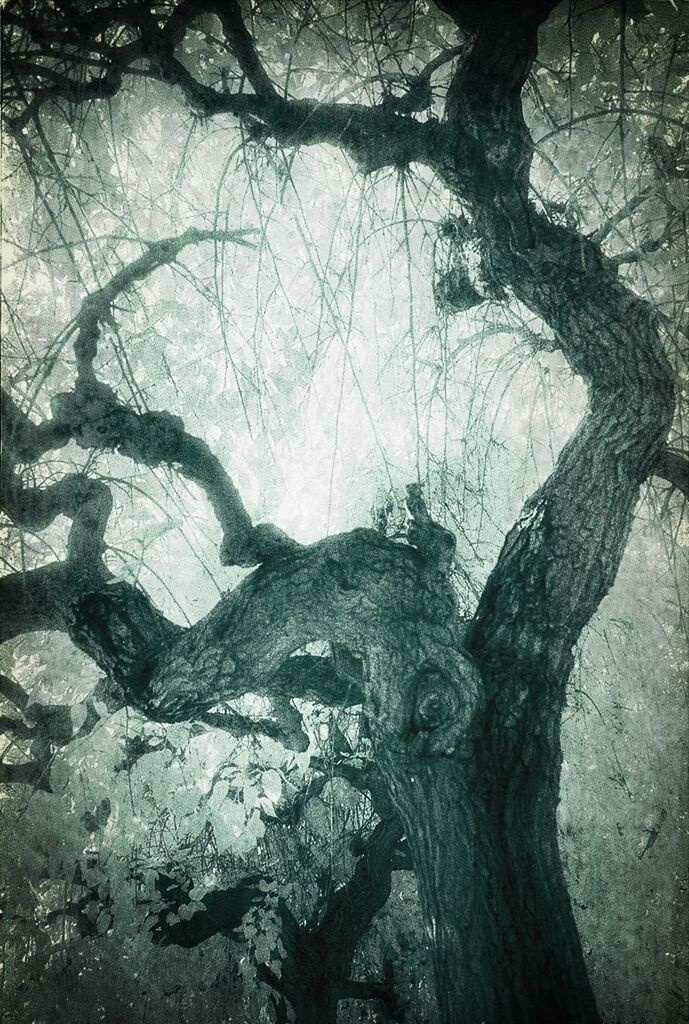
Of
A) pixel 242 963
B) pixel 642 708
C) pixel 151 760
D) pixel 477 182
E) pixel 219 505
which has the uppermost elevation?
pixel 477 182

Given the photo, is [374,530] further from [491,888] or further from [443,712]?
[491,888]

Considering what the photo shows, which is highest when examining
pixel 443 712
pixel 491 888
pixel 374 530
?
pixel 374 530

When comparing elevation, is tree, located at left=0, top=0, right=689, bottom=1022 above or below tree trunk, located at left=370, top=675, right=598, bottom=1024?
above

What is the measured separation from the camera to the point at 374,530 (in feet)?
4.44

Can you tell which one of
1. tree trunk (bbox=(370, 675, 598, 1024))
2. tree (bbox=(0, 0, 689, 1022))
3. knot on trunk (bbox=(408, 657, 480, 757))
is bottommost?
tree trunk (bbox=(370, 675, 598, 1024))

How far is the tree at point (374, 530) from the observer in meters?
1.25

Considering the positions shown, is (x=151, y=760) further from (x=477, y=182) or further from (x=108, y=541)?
(x=477, y=182)

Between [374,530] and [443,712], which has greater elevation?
[374,530]

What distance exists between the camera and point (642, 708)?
1.43 meters

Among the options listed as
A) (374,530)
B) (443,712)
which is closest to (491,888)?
(443,712)

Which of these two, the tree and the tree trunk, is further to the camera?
the tree

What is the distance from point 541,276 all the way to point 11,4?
126 cm

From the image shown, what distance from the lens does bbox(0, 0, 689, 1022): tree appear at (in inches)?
49.3

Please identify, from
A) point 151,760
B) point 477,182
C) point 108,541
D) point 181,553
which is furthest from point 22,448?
point 477,182
